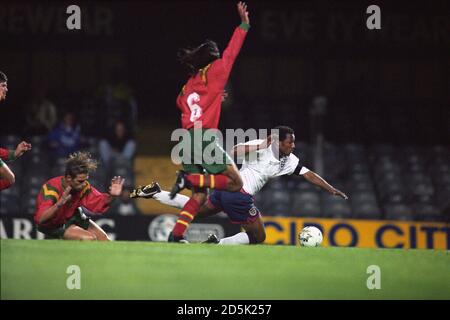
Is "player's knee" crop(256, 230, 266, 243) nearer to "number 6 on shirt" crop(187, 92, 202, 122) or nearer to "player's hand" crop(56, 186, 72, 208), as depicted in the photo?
"number 6 on shirt" crop(187, 92, 202, 122)

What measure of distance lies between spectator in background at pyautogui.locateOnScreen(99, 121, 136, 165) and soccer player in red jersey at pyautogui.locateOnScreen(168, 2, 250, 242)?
327 inches

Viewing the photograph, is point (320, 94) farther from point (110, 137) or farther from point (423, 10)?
point (110, 137)

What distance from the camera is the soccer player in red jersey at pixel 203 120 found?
9.23 m

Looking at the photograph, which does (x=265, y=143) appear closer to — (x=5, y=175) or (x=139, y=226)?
(x=5, y=175)

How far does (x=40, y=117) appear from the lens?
17.8 m

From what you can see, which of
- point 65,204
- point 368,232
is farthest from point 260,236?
point 368,232

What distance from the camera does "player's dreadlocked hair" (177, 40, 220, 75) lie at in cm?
937

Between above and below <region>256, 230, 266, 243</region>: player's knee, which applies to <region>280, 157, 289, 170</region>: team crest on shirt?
above

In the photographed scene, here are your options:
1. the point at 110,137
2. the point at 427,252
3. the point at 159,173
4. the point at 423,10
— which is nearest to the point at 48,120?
the point at 110,137

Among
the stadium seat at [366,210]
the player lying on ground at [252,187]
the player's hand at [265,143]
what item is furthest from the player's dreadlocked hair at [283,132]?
the stadium seat at [366,210]

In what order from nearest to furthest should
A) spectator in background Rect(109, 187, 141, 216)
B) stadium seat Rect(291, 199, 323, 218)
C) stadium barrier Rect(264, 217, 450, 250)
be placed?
stadium barrier Rect(264, 217, 450, 250) → spectator in background Rect(109, 187, 141, 216) → stadium seat Rect(291, 199, 323, 218)

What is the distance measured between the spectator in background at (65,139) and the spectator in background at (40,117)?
0.56 metres

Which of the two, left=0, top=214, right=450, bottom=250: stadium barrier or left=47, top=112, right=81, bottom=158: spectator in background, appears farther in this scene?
left=47, top=112, right=81, bottom=158: spectator in background

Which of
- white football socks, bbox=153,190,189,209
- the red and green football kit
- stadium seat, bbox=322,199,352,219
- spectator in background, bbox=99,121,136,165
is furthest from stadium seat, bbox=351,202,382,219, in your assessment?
the red and green football kit
